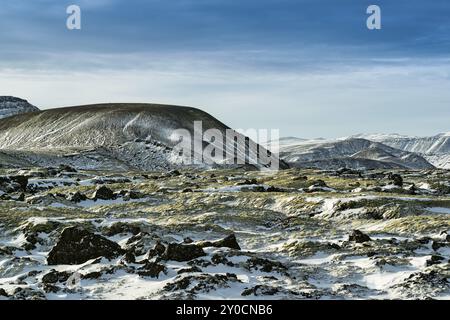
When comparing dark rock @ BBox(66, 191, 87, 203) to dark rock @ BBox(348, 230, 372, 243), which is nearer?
dark rock @ BBox(348, 230, 372, 243)

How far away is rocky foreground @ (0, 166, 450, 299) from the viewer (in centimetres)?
2166

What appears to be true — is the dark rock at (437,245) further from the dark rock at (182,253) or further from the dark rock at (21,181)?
the dark rock at (21,181)

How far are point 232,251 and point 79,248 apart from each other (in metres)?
7.31

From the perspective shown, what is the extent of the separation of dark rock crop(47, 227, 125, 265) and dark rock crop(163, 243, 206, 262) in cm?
267

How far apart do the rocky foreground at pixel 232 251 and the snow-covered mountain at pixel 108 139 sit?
295 feet

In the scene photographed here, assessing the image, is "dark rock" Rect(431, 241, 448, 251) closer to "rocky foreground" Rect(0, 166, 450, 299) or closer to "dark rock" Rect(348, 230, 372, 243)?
"rocky foreground" Rect(0, 166, 450, 299)

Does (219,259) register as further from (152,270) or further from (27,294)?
(27,294)

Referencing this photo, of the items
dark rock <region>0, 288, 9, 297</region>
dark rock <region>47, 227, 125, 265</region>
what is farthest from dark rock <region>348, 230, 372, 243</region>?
dark rock <region>0, 288, 9, 297</region>

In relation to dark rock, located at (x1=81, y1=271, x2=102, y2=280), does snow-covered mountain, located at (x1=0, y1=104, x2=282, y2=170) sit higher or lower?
higher

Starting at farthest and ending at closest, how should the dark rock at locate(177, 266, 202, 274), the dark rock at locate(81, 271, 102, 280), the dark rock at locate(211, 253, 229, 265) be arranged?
1. the dark rock at locate(211, 253, 229, 265)
2. the dark rock at locate(177, 266, 202, 274)
3. the dark rock at locate(81, 271, 102, 280)

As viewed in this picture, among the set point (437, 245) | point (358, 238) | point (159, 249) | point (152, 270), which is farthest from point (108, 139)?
point (152, 270)
